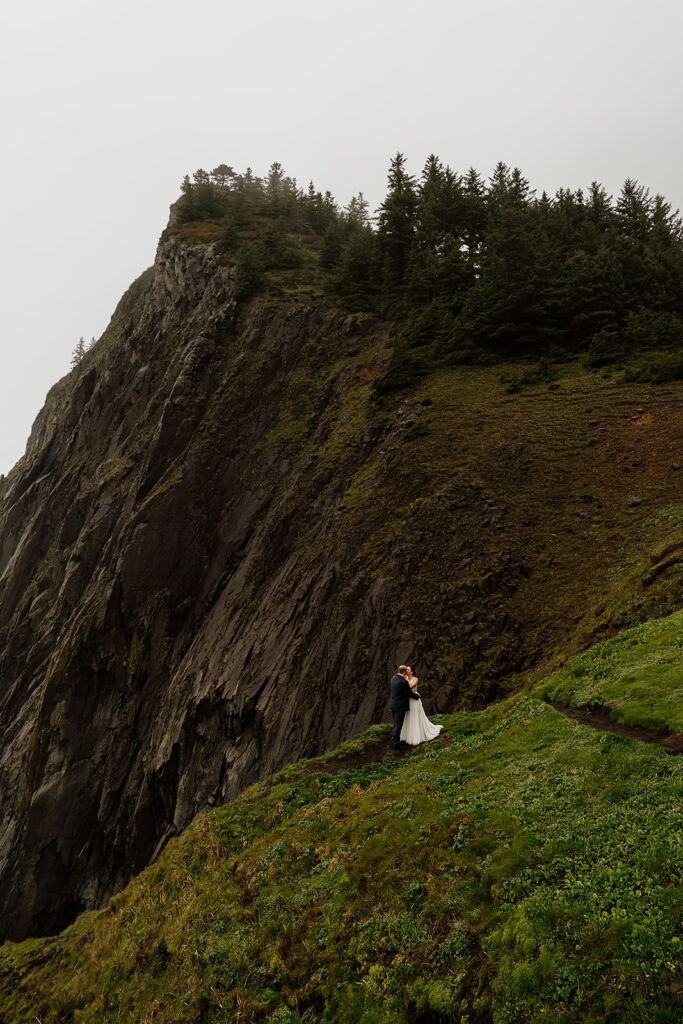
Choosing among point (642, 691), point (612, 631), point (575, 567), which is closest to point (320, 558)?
point (575, 567)

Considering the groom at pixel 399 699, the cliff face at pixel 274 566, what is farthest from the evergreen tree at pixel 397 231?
the groom at pixel 399 699

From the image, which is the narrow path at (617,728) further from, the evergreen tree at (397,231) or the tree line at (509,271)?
the evergreen tree at (397,231)

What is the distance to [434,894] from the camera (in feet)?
28.0

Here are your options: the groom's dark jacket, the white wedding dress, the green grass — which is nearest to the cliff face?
the green grass

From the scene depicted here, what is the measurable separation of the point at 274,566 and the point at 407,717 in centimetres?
1664

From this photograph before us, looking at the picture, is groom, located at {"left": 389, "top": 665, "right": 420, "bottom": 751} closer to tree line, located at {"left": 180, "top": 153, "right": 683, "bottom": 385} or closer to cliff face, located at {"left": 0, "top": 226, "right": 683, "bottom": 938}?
cliff face, located at {"left": 0, "top": 226, "right": 683, "bottom": 938}

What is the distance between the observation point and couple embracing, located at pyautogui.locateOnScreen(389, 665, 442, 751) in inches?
590

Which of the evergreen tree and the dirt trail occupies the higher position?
the evergreen tree

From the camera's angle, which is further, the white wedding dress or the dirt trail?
the white wedding dress

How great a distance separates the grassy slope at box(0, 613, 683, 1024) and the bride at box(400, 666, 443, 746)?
0.43m

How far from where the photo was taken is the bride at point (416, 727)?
15039 millimetres

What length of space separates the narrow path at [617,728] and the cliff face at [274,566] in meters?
4.81

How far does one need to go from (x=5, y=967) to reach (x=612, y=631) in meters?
21.4

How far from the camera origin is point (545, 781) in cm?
988
